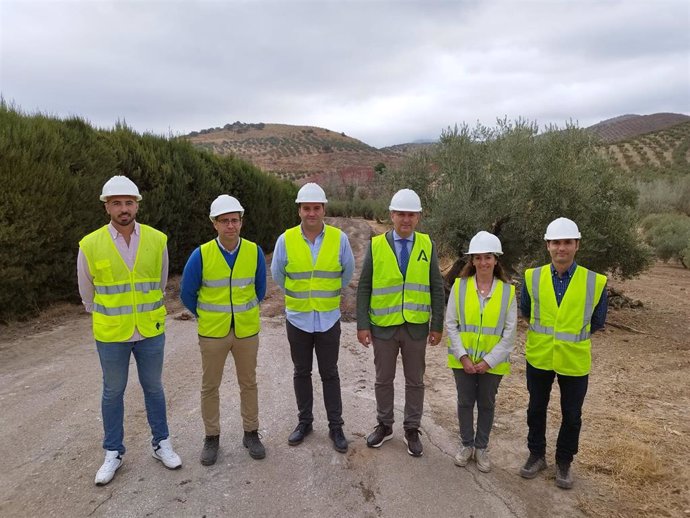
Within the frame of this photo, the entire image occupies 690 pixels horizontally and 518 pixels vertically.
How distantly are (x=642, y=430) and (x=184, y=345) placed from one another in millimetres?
5888

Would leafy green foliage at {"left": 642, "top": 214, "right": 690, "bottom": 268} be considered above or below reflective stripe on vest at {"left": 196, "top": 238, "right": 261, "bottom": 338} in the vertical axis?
below

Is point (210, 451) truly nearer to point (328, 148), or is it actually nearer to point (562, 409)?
point (562, 409)

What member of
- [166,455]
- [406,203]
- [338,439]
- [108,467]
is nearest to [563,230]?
[406,203]

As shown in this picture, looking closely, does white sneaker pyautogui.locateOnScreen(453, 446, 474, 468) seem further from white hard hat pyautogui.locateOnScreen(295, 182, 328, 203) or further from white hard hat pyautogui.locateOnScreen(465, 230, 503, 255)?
white hard hat pyautogui.locateOnScreen(295, 182, 328, 203)

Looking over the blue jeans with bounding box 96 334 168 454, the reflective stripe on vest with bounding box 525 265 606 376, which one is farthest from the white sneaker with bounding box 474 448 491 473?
the blue jeans with bounding box 96 334 168 454

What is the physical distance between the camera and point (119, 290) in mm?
3264

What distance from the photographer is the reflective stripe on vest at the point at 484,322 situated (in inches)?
136

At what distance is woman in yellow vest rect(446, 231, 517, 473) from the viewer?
3457mm

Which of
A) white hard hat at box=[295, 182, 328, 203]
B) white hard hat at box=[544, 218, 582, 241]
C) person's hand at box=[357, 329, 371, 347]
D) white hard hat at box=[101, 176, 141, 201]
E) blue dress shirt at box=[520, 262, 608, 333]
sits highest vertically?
white hard hat at box=[101, 176, 141, 201]

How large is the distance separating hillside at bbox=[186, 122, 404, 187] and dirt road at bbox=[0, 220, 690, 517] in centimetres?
4100

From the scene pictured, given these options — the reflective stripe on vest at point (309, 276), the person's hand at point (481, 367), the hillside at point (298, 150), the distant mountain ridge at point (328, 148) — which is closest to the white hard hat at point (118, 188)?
the reflective stripe on vest at point (309, 276)

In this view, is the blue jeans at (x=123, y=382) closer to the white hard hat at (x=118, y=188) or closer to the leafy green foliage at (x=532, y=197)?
the white hard hat at (x=118, y=188)

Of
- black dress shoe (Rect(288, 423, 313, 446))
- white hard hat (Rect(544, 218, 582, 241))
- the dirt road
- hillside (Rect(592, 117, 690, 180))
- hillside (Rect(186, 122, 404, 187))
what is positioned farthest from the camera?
hillside (Rect(186, 122, 404, 187))

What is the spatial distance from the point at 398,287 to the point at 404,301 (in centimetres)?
12
